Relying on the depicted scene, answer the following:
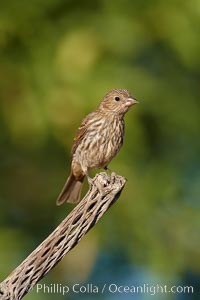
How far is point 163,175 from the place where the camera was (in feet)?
13.6

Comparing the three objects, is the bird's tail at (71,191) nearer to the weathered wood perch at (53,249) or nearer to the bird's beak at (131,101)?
the bird's beak at (131,101)

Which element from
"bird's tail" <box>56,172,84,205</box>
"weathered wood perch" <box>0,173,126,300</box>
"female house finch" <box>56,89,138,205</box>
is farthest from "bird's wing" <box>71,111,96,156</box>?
"weathered wood perch" <box>0,173,126,300</box>

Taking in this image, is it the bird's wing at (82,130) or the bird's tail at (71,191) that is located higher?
the bird's wing at (82,130)

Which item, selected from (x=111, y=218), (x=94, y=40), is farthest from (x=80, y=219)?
(x=94, y=40)

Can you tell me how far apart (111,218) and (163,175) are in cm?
29

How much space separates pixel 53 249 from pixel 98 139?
7.60 ft

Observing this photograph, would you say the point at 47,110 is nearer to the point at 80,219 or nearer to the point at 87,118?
the point at 87,118

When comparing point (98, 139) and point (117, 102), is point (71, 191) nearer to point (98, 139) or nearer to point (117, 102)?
point (98, 139)

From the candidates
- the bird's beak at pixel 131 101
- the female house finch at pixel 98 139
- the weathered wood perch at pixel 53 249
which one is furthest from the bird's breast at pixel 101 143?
the weathered wood perch at pixel 53 249

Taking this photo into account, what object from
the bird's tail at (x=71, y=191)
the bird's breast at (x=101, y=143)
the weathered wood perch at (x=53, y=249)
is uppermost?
the bird's breast at (x=101, y=143)

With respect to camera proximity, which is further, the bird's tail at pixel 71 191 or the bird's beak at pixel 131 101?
the bird's tail at pixel 71 191

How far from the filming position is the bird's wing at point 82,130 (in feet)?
14.5

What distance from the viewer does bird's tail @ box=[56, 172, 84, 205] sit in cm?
429

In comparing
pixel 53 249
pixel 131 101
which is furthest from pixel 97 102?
pixel 53 249
